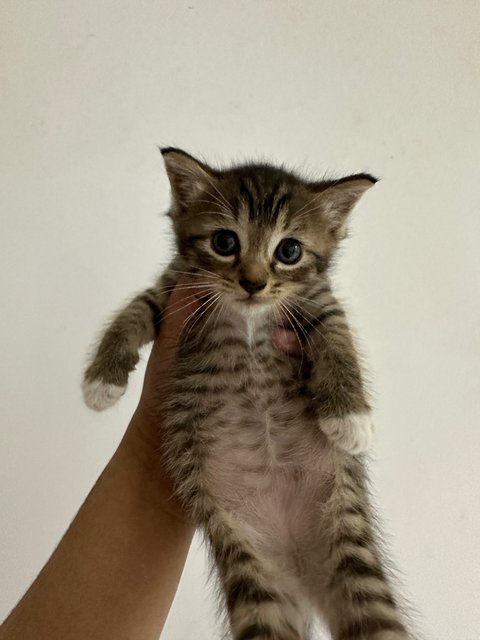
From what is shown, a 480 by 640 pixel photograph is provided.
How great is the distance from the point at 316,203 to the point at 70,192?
102cm

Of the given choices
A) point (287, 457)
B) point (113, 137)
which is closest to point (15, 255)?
point (113, 137)

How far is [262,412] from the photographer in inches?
48.4

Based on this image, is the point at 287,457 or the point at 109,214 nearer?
the point at 287,457

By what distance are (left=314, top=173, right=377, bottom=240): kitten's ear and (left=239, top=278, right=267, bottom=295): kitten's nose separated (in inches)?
12.4

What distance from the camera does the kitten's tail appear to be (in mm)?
981

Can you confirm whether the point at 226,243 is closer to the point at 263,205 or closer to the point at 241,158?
the point at 263,205

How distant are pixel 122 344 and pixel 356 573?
73 cm

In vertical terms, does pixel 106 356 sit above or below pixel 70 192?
below

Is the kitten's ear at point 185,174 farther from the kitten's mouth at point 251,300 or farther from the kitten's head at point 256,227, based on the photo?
the kitten's mouth at point 251,300

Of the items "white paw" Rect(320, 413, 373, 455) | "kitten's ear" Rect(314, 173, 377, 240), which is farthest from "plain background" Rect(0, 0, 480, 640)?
"white paw" Rect(320, 413, 373, 455)

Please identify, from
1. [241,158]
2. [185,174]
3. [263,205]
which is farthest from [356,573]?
[241,158]

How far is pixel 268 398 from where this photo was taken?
4.05 ft

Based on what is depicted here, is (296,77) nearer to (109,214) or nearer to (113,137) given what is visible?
(113,137)

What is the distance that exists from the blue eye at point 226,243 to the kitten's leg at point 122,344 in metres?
0.23
